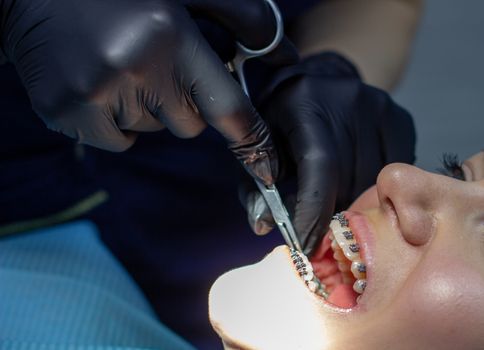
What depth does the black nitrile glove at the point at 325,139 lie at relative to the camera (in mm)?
991

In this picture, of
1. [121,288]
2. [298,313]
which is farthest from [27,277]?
[298,313]

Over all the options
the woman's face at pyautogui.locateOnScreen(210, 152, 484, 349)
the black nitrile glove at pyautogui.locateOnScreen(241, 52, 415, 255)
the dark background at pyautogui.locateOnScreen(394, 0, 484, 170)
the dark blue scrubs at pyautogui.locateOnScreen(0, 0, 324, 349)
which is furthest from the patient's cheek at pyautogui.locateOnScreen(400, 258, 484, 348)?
the dark background at pyautogui.locateOnScreen(394, 0, 484, 170)

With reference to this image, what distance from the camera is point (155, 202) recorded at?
1286mm

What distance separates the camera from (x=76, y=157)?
1.21 m

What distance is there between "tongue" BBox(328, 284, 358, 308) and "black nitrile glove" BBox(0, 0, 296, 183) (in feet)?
0.69

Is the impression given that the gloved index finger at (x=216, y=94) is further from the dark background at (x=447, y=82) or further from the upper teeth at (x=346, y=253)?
the dark background at (x=447, y=82)

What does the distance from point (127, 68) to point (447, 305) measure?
49cm

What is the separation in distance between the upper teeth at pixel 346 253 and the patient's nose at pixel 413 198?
75 mm

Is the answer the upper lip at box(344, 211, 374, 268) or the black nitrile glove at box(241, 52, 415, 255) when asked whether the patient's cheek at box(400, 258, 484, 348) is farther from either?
the black nitrile glove at box(241, 52, 415, 255)

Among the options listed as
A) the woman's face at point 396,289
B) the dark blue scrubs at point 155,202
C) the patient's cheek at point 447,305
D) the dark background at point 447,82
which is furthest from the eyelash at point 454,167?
the dark background at point 447,82

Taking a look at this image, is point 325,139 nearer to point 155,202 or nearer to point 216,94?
point 216,94

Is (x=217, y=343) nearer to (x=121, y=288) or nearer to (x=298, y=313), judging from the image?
(x=121, y=288)

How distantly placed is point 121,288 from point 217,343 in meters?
0.26

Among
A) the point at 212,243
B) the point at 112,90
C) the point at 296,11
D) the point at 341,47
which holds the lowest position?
the point at 212,243
